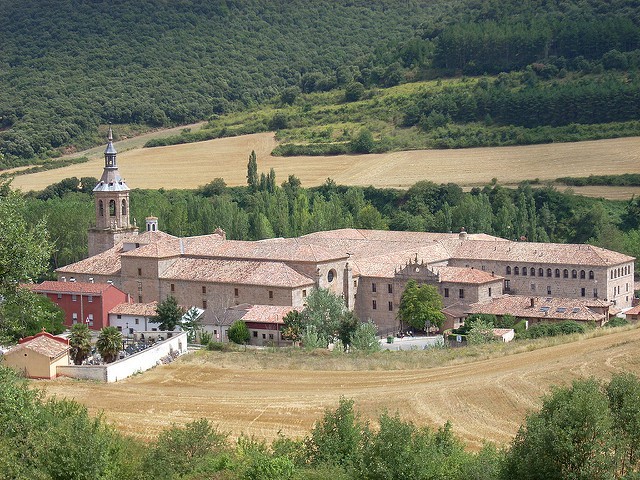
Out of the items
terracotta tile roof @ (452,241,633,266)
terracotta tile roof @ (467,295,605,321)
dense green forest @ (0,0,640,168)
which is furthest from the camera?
dense green forest @ (0,0,640,168)

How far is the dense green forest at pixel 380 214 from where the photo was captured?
8181cm

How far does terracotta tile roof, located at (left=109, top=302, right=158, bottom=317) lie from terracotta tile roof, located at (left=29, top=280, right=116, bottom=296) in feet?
3.72

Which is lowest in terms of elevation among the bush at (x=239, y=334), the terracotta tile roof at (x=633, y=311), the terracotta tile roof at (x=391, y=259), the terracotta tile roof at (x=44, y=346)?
the terracotta tile roof at (x=633, y=311)

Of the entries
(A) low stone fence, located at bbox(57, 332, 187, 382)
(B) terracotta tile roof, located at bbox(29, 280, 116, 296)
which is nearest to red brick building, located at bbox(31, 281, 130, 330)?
(B) terracotta tile roof, located at bbox(29, 280, 116, 296)

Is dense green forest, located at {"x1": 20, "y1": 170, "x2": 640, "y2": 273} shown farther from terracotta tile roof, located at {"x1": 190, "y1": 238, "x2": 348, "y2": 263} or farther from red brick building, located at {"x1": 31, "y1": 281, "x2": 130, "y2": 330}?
terracotta tile roof, located at {"x1": 190, "y1": 238, "x2": 348, "y2": 263}

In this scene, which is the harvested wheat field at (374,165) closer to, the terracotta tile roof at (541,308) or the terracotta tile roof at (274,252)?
the terracotta tile roof at (541,308)

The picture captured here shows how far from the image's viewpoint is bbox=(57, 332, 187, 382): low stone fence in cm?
4844

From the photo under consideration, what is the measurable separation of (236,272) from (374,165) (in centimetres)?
4584

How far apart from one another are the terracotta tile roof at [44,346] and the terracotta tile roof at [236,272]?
1398cm

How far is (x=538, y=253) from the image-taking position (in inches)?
2758

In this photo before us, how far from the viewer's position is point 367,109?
126625 millimetres

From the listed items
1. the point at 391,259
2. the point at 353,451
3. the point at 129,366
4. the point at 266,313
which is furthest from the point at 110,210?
the point at 353,451

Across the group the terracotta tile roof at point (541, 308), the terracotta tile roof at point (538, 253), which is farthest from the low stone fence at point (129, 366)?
the terracotta tile roof at point (538, 253)

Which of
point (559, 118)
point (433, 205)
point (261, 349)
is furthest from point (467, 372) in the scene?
point (559, 118)
